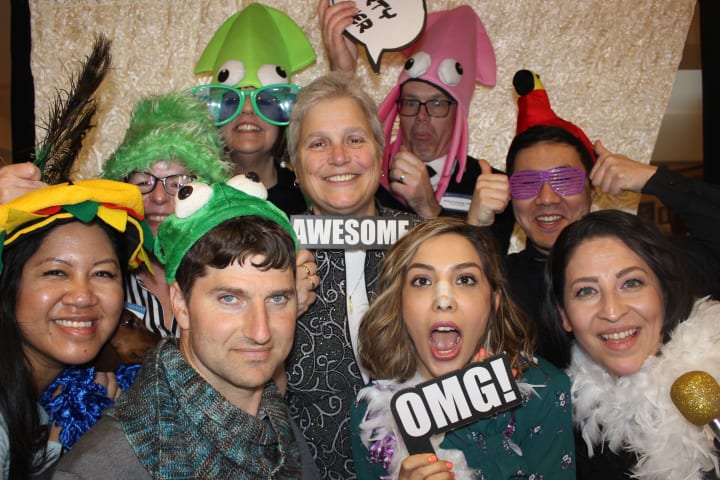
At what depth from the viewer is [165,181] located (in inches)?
85.4

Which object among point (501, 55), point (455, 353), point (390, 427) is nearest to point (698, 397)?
point (455, 353)

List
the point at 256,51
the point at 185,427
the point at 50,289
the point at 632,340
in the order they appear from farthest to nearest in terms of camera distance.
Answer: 1. the point at 256,51
2. the point at 632,340
3. the point at 50,289
4. the point at 185,427

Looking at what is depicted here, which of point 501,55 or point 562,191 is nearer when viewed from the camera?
point 562,191

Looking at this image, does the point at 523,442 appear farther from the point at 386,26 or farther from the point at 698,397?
the point at 386,26

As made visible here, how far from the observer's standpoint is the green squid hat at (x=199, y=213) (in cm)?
140

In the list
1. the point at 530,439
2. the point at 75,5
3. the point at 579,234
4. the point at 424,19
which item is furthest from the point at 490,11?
the point at 530,439

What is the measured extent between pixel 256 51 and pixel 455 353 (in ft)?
4.98

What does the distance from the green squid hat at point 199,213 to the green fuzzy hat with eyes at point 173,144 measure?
73 cm

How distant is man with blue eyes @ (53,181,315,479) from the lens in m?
1.29

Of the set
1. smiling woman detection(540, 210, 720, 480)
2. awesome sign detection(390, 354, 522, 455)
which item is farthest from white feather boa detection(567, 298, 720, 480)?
awesome sign detection(390, 354, 522, 455)

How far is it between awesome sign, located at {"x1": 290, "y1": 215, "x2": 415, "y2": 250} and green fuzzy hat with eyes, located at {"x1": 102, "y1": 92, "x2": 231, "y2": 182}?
433 mm

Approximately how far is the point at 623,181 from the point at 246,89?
4.55 feet

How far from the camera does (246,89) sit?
2598 millimetres

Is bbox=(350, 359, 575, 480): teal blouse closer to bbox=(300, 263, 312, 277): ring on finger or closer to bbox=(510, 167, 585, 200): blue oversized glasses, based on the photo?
bbox=(300, 263, 312, 277): ring on finger
